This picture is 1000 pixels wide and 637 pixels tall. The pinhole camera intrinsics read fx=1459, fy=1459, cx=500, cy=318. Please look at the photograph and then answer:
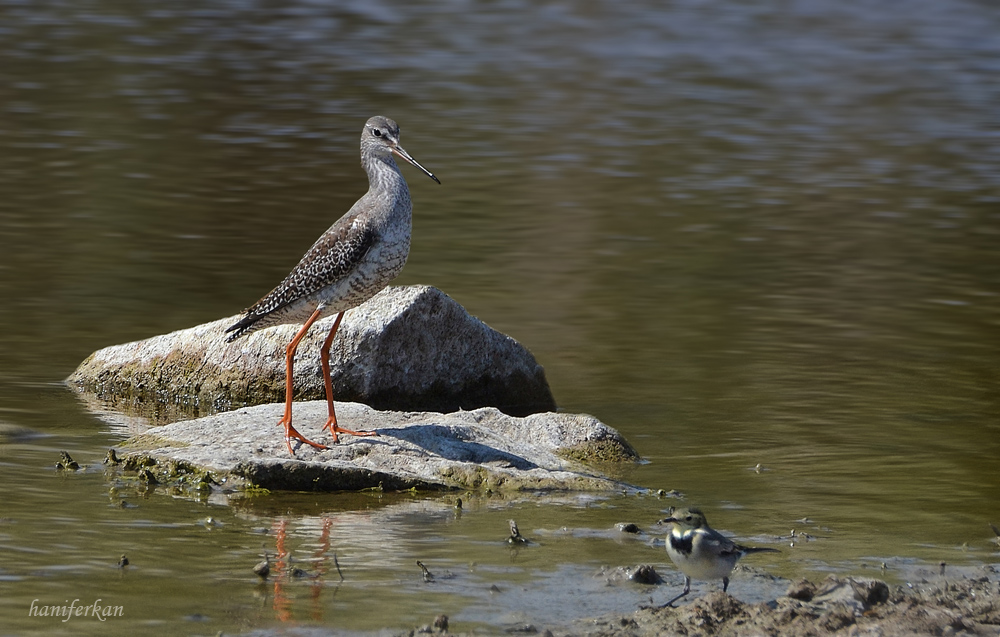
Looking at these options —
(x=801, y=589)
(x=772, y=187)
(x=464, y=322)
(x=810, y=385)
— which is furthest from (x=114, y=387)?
(x=772, y=187)

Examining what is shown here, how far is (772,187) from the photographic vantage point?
20438 millimetres

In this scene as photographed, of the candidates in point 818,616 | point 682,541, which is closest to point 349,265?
point 682,541

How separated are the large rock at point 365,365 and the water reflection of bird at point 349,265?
3.83 ft

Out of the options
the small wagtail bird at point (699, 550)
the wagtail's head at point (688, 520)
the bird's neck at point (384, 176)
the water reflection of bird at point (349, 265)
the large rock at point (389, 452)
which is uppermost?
the bird's neck at point (384, 176)

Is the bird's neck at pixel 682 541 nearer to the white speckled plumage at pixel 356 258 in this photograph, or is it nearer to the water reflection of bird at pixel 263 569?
the water reflection of bird at pixel 263 569

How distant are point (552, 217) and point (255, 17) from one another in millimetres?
21034

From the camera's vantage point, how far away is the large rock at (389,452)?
28.0ft

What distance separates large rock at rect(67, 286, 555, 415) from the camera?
10.5 m

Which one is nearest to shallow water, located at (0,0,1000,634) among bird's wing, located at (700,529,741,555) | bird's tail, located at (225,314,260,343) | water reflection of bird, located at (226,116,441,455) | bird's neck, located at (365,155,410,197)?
bird's wing, located at (700,529,741,555)

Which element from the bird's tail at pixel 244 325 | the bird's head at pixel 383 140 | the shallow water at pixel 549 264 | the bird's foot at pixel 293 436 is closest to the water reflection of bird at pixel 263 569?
the shallow water at pixel 549 264

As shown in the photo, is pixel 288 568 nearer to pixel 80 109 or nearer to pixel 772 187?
pixel 772 187

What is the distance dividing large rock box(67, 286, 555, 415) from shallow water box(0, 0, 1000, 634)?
57 centimetres

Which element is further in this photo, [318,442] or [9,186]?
[9,186]

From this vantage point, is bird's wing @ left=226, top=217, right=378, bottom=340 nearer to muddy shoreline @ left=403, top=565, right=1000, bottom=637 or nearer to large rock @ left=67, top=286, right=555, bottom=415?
large rock @ left=67, top=286, right=555, bottom=415
